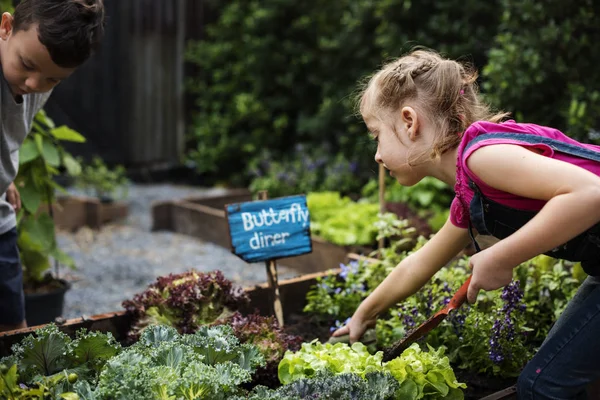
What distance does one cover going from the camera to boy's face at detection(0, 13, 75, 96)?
2186mm

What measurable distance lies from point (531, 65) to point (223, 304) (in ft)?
Result: 9.80

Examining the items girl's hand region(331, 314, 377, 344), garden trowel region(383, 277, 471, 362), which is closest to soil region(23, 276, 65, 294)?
girl's hand region(331, 314, 377, 344)

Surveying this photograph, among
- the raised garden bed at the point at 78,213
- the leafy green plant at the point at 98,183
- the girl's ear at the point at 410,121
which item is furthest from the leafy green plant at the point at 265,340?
the leafy green plant at the point at 98,183

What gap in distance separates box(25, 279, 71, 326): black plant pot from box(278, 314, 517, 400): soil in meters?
1.28

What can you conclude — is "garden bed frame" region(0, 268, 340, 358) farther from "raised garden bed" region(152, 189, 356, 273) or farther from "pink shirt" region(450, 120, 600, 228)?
"raised garden bed" region(152, 189, 356, 273)

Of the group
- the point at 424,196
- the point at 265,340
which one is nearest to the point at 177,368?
the point at 265,340

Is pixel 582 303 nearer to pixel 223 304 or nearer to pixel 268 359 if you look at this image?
pixel 268 359

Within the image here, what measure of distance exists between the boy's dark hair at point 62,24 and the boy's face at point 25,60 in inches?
0.9

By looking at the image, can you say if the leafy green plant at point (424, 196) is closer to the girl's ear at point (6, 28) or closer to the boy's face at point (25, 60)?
the boy's face at point (25, 60)

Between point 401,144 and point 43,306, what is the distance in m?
2.28

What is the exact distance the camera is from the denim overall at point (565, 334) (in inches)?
64.7

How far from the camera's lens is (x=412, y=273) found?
2100mm

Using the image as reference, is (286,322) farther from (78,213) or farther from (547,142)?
(78,213)

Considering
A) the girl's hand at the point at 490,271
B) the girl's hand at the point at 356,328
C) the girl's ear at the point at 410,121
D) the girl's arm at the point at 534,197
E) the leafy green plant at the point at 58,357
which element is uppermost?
the girl's ear at the point at 410,121
